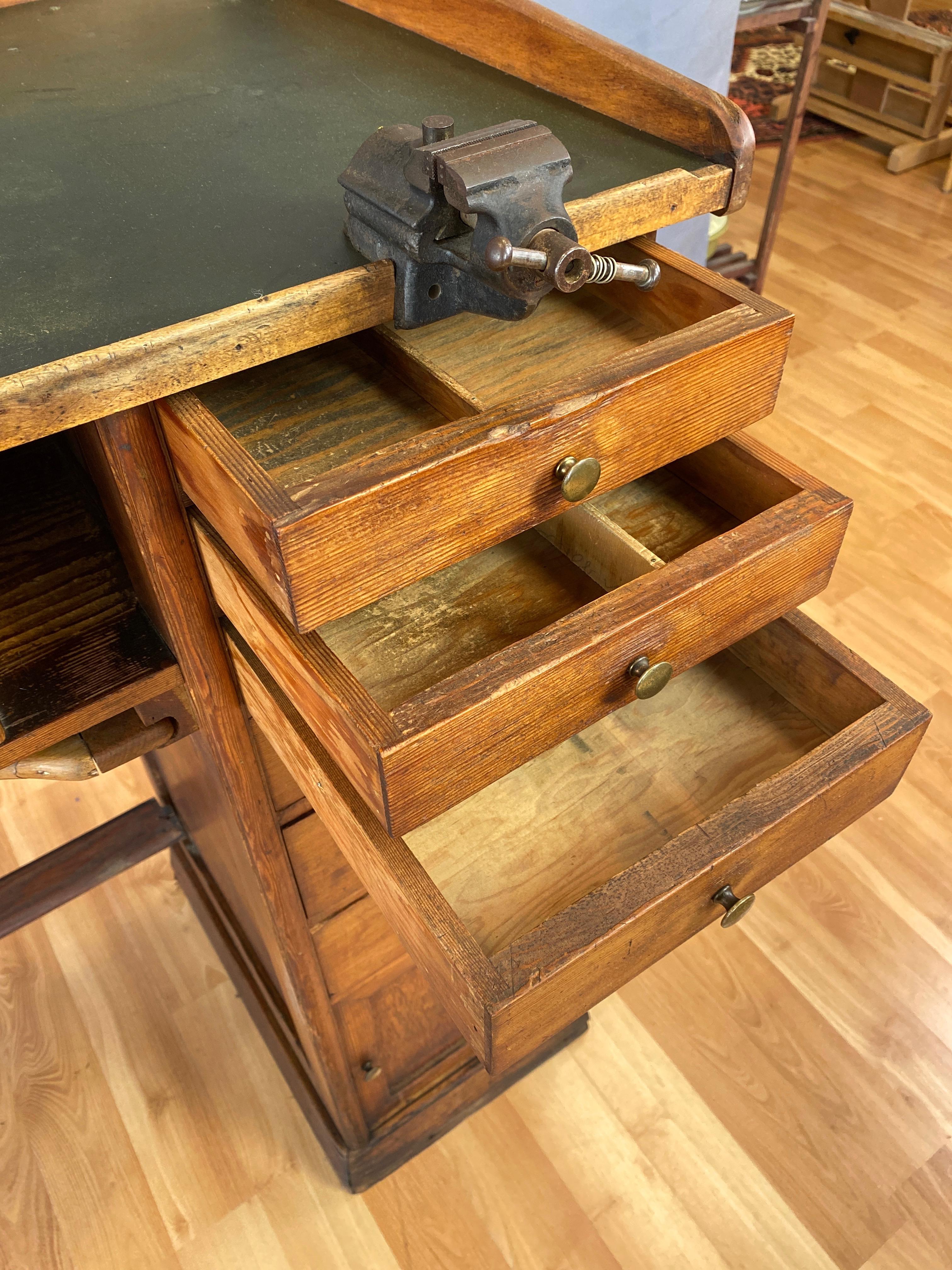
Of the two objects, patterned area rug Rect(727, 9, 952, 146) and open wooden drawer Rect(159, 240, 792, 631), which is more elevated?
open wooden drawer Rect(159, 240, 792, 631)

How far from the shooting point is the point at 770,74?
146 inches

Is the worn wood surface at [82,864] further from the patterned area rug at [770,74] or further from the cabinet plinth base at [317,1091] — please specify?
the patterned area rug at [770,74]

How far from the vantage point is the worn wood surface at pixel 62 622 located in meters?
0.67

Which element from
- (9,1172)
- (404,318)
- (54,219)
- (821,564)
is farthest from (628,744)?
(9,1172)

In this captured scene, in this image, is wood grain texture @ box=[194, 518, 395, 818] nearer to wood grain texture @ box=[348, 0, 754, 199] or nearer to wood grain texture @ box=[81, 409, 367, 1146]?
wood grain texture @ box=[81, 409, 367, 1146]

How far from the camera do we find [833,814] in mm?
693

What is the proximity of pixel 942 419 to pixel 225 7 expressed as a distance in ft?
6.06

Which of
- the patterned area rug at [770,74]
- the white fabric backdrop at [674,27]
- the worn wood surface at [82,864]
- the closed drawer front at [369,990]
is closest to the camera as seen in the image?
the closed drawer front at [369,990]

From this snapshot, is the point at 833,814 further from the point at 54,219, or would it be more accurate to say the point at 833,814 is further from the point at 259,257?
the point at 54,219

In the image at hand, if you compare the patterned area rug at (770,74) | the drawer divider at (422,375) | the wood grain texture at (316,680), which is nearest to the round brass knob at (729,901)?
the wood grain texture at (316,680)

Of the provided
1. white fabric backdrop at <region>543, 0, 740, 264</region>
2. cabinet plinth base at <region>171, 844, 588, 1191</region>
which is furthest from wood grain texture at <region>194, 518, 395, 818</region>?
white fabric backdrop at <region>543, 0, 740, 264</region>

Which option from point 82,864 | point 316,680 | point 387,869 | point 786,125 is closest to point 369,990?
point 82,864

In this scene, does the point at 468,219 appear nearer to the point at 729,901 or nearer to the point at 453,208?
the point at 453,208

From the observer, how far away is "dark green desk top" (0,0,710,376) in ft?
1.77
